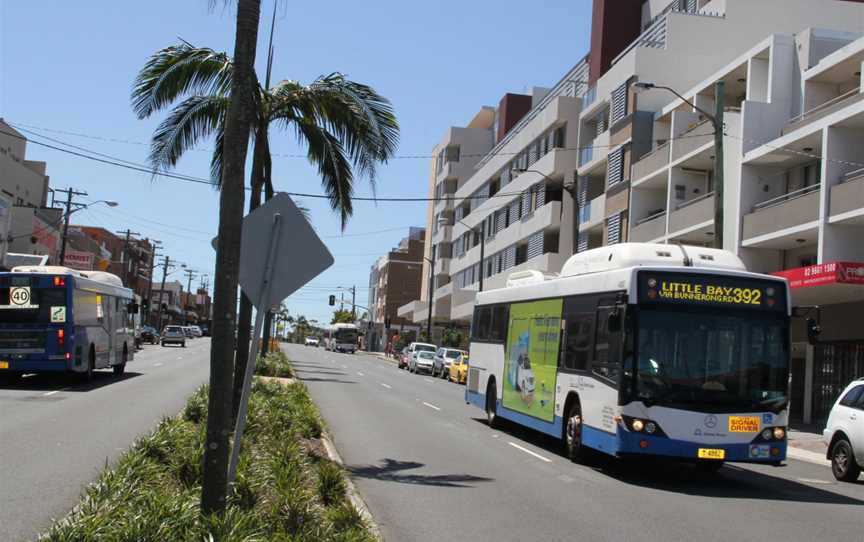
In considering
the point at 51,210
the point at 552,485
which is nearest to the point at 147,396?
the point at 552,485

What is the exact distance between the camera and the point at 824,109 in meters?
27.8

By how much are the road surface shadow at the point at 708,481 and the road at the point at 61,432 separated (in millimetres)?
7133

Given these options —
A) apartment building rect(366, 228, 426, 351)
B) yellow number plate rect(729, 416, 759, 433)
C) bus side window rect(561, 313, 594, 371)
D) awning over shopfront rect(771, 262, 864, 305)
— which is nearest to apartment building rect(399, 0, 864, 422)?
awning over shopfront rect(771, 262, 864, 305)

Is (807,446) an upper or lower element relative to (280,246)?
lower

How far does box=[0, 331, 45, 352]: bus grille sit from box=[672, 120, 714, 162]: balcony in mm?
21904

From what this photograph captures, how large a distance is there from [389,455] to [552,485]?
10.6 ft

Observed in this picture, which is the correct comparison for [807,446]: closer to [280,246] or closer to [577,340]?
[577,340]

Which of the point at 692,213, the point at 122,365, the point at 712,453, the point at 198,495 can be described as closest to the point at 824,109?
the point at 692,213

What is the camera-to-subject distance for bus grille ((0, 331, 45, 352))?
23.0 meters

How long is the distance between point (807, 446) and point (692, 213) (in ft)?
45.9

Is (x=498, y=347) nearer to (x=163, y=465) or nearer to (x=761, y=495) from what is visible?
(x=761, y=495)

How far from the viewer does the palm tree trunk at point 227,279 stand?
273 inches

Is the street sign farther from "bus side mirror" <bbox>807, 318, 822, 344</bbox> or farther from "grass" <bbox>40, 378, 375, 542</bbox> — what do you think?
"bus side mirror" <bbox>807, 318, 822, 344</bbox>

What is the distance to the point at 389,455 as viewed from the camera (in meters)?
14.7
